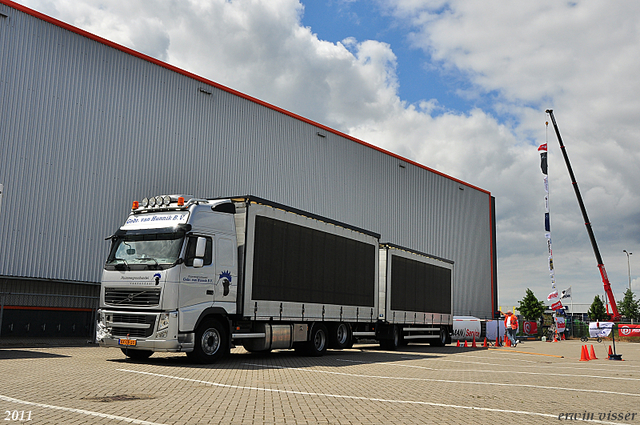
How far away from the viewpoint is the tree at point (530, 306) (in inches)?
2965

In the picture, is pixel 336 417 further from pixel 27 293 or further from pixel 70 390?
pixel 27 293

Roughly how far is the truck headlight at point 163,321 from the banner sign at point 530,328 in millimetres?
39846

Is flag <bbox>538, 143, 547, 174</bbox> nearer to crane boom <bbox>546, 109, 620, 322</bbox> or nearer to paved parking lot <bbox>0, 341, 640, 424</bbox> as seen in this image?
crane boom <bbox>546, 109, 620, 322</bbox>

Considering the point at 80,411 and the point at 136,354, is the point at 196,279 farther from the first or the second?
the point at 80,411

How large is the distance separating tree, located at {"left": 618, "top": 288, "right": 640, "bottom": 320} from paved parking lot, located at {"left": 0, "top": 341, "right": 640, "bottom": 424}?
6981 cm

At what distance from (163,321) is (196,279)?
1.21 m

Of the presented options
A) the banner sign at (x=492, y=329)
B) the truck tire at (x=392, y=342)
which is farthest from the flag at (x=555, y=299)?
the truck tire at (x=392, y=342)

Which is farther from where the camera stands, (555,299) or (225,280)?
(555,299)

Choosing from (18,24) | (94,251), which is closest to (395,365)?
(94,251)

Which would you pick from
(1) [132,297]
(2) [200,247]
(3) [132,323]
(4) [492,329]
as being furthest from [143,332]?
→ (4) [492,329]

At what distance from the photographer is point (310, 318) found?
17344 mm

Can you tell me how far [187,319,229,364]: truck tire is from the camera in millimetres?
13617

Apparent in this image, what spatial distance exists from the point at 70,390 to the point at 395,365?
30.6 ft

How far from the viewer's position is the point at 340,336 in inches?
752
